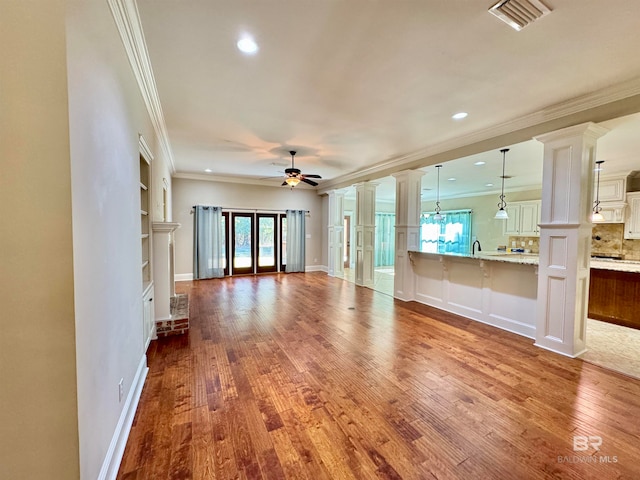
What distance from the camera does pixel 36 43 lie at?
1.02 meters

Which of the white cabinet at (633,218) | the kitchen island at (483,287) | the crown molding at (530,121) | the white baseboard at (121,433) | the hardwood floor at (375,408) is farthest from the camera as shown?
the white cabinet at (633,218)

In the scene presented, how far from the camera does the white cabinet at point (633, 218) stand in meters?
5.33

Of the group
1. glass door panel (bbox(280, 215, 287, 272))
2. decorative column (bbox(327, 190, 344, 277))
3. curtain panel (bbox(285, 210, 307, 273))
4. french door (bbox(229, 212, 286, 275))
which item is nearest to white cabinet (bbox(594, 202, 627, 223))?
decorative column (bbox(327, 190, 344, 277))

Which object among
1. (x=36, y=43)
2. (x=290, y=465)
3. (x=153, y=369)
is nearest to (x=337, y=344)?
(x=290, y=465)

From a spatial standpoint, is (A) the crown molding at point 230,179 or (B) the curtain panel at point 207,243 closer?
(A) the crown molding at point 230,179

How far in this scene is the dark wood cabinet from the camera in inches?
158

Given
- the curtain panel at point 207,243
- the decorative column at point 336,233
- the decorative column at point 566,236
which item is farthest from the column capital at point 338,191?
the decorative column at point 566,236

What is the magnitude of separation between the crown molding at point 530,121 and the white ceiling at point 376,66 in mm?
44

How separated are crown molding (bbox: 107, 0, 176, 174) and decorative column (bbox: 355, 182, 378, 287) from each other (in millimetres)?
4576

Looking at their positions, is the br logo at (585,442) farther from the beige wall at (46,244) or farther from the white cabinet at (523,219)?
the white cabinet at (523,219)

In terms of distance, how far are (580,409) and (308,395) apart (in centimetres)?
216

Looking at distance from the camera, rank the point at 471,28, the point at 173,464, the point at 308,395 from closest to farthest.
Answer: the point at 173,464 < the point at 471,28 < the point at 308,395

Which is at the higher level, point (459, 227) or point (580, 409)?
point (459, 227)

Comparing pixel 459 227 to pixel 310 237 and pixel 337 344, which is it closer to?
pixel 310 237
